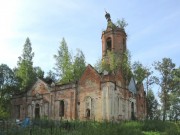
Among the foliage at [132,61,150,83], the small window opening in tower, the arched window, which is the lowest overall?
the arched window

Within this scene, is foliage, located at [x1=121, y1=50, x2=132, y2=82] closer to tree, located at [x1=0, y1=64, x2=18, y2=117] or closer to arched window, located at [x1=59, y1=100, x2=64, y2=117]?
arched window, located at [x1=59, y1=100, x2=64, y2=117]

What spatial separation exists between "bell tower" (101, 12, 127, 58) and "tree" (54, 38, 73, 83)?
503 cm

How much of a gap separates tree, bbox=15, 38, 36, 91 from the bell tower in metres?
10.7

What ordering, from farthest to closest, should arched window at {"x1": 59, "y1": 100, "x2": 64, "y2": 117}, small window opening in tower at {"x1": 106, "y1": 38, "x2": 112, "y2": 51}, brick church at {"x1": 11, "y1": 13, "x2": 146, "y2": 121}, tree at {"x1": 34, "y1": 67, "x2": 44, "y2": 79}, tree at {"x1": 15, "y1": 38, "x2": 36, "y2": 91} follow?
tree at {"x1": 34, "y1": 67, "x2": 44, "y2": 79}
tree at {"x1": 15, "y1": 38, "x2": 36, "y2": 91}
small window opening in tower at {"x1": 106, "y1": 38, "x2": 112, "y2": 51}
arched window at {"x1": 59, "y1": 100, "x2": 64, "y2": 117}
brick church at {"x1": 11, "y1": 13, "x2": 146, "y2": 121}

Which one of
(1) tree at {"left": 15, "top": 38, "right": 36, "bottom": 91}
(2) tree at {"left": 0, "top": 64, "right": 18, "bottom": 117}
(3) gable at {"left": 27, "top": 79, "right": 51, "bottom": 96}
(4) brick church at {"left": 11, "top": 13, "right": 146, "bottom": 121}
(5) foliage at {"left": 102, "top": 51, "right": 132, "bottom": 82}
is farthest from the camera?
(1) tree at {"left": 15, "top": 38, "right": 36, "bottom": 91}

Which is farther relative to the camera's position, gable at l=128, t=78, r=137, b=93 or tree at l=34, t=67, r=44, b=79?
tree at l=34, t=67, r=44, b=79

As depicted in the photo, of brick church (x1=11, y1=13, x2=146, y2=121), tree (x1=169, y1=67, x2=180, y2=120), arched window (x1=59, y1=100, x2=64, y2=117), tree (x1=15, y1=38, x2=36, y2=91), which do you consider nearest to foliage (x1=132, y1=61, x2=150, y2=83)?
brick church (x1=11, y1=13, x2=146, y2=121)

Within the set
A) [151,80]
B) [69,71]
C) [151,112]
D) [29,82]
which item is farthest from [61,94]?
[151,112]

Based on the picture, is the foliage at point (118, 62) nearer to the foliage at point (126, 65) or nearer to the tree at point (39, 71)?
the foliage at point (126, 65)

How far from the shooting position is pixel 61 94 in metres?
36.9

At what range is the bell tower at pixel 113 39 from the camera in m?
40.8

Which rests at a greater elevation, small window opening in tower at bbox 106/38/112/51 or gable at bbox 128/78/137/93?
small window opening in tower at bbox 106/38/112/51

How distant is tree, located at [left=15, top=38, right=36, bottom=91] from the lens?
44281mm

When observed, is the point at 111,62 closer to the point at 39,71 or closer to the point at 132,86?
the point at 132,86
